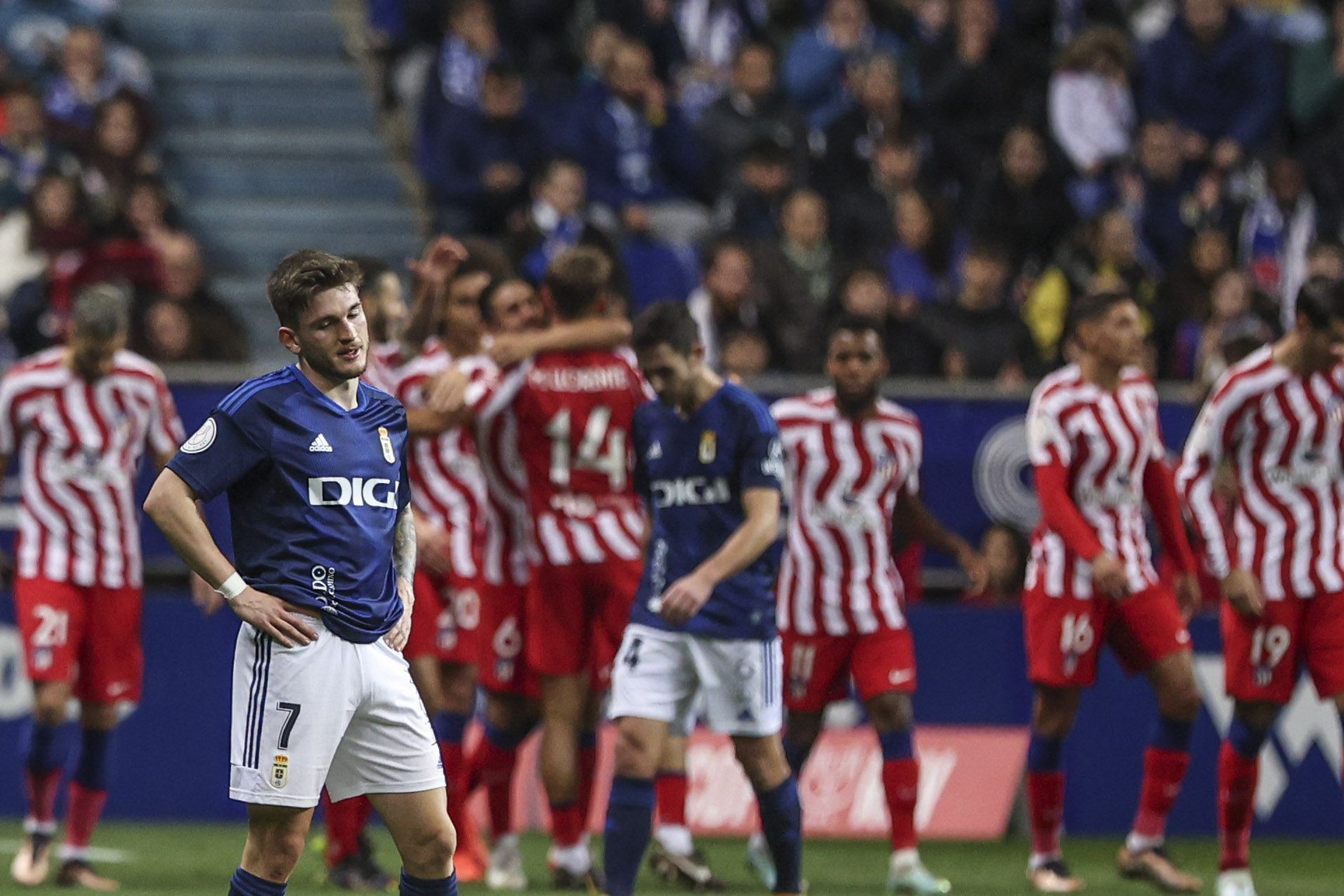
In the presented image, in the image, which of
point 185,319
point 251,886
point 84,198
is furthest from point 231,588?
point 84,198

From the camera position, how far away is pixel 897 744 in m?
9.30

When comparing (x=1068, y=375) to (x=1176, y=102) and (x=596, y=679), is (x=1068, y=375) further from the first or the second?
(x=1176, y=102)

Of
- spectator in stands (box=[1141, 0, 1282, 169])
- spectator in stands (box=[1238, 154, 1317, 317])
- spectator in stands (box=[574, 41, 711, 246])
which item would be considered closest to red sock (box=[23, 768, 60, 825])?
spectator in stands (box=[574, 41, 711, 246])

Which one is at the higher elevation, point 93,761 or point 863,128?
point 863,128

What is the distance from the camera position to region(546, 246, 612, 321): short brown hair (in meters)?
8.94

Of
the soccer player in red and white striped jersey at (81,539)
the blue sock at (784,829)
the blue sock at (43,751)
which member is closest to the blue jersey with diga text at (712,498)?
the blue sock at (784,829)

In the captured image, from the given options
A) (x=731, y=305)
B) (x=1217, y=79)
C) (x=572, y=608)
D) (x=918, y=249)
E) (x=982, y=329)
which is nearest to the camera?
(x=572, y=608)

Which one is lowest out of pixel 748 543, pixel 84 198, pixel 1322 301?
→ pixel 748 543

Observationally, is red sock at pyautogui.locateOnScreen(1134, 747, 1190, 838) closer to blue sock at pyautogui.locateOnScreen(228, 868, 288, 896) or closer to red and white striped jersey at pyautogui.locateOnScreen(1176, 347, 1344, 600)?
red and white striped jersey at pyautogui.locateOnScreen(1176, 347, 1344, 600)

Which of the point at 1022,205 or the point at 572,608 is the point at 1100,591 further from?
the point at 1022,205

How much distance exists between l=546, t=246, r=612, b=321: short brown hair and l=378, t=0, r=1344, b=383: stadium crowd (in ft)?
11.7

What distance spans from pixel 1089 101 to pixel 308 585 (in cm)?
1041

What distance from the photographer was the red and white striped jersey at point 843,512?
957 cm

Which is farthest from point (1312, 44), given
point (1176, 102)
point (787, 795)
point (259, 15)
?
point (787, 795)
